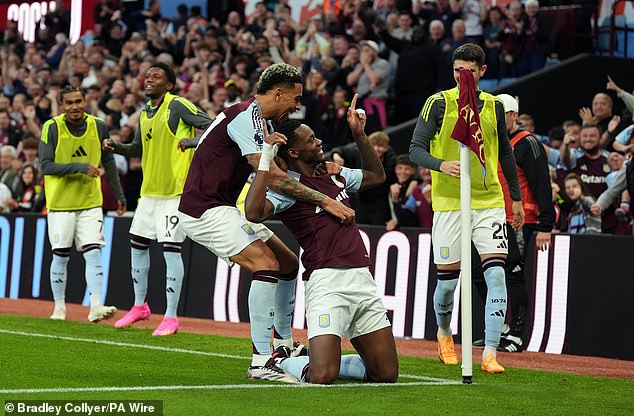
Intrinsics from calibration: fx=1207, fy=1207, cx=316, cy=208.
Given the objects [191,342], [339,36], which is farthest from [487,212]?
[339,36]

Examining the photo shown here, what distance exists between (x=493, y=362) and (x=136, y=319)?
4.76 meters

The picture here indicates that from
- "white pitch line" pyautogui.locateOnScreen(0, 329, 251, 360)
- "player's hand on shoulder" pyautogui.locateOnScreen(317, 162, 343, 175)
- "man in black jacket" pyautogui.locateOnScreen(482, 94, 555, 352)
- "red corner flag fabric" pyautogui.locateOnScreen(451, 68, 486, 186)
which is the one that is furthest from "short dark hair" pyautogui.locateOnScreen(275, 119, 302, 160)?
"man in black jacket" pyautogui.locateOnScreen(482, 94, 555, 352)

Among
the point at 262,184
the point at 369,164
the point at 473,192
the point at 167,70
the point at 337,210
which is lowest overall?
the point at 337,210

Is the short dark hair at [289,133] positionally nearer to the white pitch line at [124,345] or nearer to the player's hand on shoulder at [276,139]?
the player's hand on shoulder at [276,139]

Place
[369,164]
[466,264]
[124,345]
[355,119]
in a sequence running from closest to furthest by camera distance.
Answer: [466,264] → [355,119] → [369,164] → [124,345]

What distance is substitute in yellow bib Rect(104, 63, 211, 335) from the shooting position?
12.2 metres

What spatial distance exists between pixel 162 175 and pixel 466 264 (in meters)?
5.20

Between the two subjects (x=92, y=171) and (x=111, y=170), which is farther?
(x=111, y=170)

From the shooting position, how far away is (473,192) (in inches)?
378

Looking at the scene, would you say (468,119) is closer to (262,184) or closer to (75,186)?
(262,184)

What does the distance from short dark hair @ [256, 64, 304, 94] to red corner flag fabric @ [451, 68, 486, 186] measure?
3.83ft

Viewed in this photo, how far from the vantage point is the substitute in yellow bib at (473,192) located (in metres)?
9.38

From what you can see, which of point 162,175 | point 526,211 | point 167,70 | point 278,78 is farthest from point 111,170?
point 278,78

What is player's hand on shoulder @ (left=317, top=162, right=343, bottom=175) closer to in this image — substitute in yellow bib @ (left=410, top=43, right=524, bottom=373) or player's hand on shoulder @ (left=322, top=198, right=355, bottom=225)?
player's hand on shoulder @ (left=322, top=198, right=355, bottom=225)
